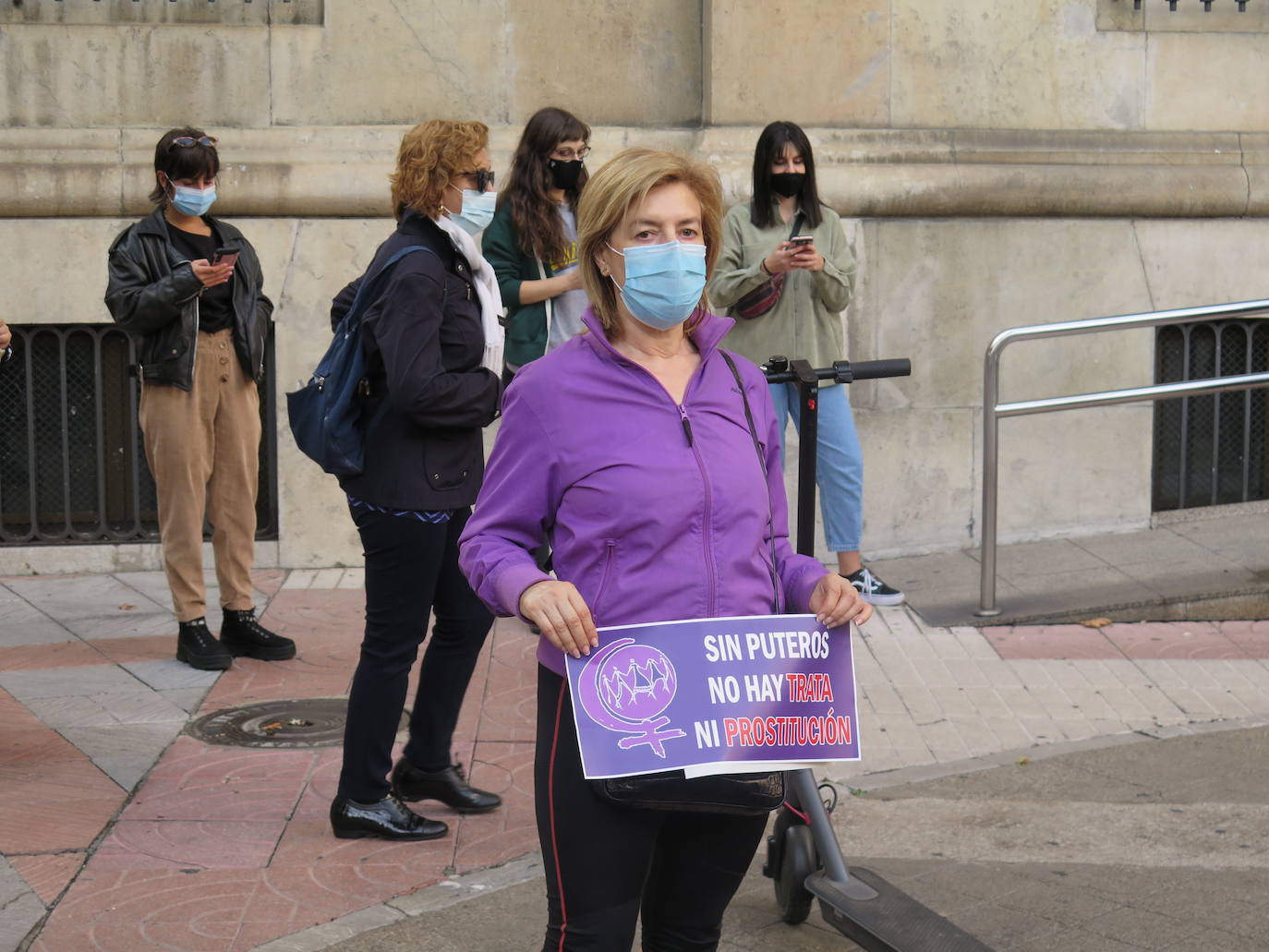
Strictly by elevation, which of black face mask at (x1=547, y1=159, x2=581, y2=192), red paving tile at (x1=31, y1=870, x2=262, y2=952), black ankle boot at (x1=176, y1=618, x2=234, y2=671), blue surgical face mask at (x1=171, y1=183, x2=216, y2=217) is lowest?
red paving tile at (x1=31, y1=870, x2=262, y2=952)

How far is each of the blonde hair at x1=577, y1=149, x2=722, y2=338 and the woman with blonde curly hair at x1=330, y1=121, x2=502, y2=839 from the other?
4.38 ft

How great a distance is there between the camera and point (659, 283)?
2982 millimetres

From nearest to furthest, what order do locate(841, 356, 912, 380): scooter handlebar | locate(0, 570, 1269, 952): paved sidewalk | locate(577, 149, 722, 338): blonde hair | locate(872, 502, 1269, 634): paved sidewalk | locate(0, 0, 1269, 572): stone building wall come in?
locate(577, 149, 722, 338): blonde hair → locate(841, 356, 912, 380): scooter handlebar → locate(0, 570, 1269, 952): paved sidewalk → locate(872, 502, 1269, 634): paved sidewalk → locate(0, 0, 1269, 572): stone building wall

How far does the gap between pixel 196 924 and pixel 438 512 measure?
1203 millimetres

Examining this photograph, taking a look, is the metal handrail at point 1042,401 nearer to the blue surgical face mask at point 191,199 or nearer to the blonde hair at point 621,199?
the blue surgical face mask at point 191,199

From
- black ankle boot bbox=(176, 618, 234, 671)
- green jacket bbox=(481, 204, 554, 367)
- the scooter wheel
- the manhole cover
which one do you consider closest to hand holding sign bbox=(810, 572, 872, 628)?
the scooter wheel

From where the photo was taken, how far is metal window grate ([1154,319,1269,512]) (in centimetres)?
881

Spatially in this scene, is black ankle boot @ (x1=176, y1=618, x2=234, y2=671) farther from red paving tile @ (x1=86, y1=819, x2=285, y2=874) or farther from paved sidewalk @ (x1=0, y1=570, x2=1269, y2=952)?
red paving tile @ (x1=86, y1=819, x2=285, y2=874)

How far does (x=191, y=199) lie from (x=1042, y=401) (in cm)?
353

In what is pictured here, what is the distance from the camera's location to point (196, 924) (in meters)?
4.23

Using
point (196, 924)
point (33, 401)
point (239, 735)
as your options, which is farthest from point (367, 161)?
point (196, 924)

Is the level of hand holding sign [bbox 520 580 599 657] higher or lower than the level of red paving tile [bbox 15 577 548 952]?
higher

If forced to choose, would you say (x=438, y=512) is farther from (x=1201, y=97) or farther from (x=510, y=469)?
(x=1201, y=97)

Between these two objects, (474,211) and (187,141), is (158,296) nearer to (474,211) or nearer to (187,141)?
(187,141)
